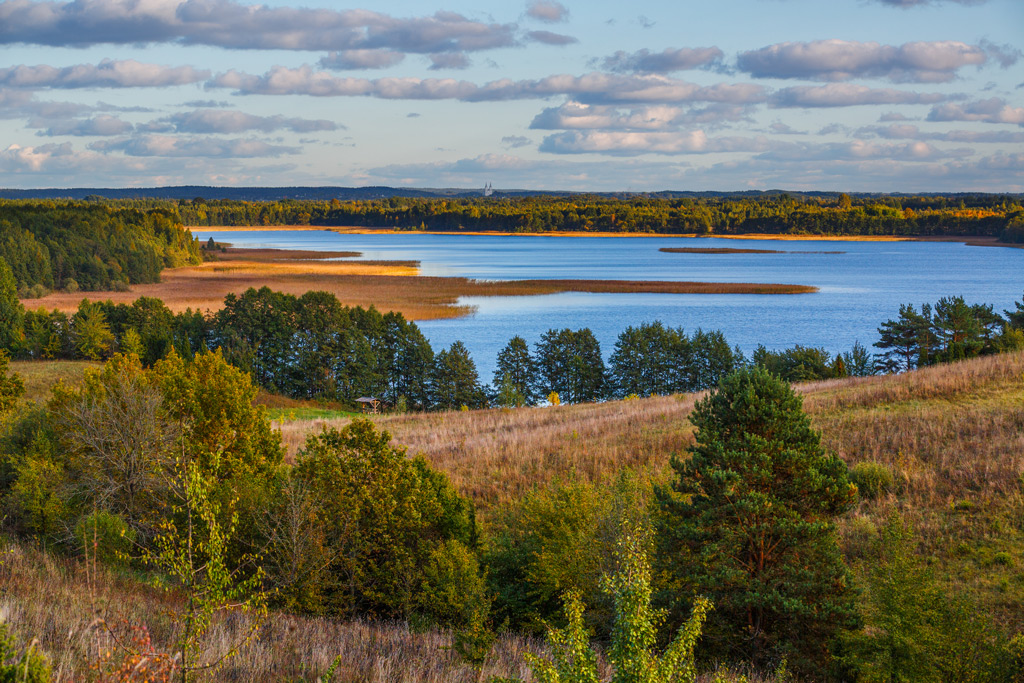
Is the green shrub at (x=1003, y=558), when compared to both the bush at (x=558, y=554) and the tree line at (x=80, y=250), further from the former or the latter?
the tree line at (x=80, y=250)

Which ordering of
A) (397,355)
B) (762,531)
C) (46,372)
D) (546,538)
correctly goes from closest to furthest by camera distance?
(762,531) → (546,538) → (46,372) → (397,355)

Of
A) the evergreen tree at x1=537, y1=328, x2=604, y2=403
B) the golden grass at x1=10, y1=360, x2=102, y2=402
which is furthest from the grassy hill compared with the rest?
the golden grass at x1=10, y1=360, x2=102, y2=402

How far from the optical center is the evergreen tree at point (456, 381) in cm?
5147

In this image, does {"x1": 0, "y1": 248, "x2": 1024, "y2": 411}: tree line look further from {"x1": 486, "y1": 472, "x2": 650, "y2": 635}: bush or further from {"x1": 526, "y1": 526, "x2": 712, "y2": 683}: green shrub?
{"x1": 526, "y1": 526, "x2": 712, "y2": 683}: green shrub

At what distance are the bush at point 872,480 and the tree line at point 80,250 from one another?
10490 centimetres

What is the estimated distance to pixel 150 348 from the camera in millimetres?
59375

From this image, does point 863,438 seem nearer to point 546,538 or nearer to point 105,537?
point 546,538

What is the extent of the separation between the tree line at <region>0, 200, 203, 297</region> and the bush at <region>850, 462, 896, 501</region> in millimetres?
104903

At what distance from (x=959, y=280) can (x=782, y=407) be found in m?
105

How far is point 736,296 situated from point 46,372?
63513 mm

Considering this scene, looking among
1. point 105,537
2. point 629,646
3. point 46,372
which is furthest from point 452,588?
point 46,372

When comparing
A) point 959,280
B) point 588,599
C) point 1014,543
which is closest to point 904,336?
point 1014,543

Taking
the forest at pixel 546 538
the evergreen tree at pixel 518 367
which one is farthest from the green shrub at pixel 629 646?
the evergreen tree at pixel 518 367

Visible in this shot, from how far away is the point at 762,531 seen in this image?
9.55m
